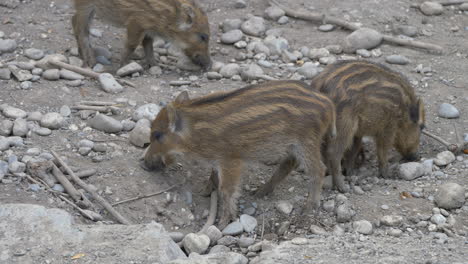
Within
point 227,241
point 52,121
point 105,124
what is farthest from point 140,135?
point 227,241

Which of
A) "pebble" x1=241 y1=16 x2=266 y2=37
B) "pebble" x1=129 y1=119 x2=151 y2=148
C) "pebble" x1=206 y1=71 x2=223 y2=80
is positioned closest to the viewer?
"pebble" x1=129 y1=119 x2=151 y2=148

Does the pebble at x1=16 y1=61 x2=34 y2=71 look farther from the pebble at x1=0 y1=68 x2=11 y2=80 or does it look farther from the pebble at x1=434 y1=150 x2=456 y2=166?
the pebble at x1=434 y1=150 x2=456 y2=166

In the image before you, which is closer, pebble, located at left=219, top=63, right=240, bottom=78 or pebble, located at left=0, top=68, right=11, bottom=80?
pebble, located at left=0, top=68, right=11, bottom=80

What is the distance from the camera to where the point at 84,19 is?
8578 mm

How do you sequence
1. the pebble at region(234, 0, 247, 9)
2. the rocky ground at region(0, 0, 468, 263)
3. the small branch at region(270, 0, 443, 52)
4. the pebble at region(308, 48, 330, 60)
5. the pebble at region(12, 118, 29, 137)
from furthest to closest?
the pebble at region(234, 0, 247, 9)
the small branch at region(270, 0, 443, 52)
the pebble at region(308, 48, 330, 60)
the pebble at region(12, 118, 29, 137)
the rocky ground at region(0, 0, 468, 263)

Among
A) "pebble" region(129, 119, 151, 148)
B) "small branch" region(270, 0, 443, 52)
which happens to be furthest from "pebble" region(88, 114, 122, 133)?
"small branch" region(270, 0, 443, 52)

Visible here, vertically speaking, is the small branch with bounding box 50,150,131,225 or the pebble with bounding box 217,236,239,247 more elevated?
the small branch with bounding box 50,150,131,225

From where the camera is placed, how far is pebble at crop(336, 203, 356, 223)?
20.1 feet

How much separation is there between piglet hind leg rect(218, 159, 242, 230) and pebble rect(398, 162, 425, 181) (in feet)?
5.57

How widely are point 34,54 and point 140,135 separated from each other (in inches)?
90.7

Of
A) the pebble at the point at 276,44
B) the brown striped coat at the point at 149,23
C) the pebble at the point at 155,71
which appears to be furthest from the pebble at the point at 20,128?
the pebble at the point at 276,44

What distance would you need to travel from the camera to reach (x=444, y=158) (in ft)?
23.2

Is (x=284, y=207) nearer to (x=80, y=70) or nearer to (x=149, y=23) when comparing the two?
(x=80, y=70)

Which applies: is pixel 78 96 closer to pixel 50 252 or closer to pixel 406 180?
pixel 50 252
